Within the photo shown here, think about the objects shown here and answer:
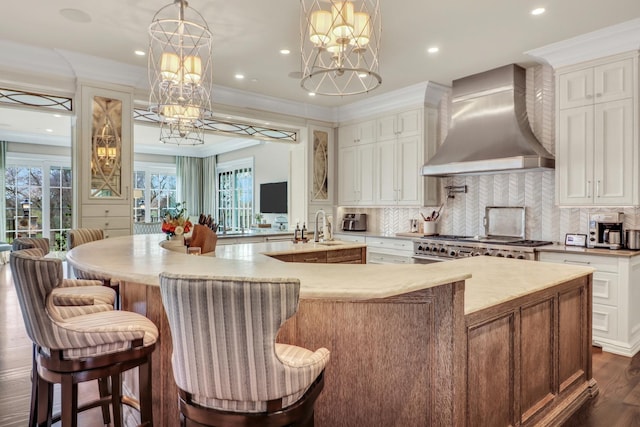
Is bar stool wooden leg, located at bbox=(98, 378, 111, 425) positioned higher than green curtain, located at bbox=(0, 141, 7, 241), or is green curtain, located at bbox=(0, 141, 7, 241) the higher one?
green curtain, located at bbox=(0, 141, 7, 241)

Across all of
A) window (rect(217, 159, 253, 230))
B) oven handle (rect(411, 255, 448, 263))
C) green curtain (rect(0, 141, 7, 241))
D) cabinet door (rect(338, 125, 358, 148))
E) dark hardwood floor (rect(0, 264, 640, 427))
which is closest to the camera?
dark hardwood floor (rect(0, 264, 640, 427))

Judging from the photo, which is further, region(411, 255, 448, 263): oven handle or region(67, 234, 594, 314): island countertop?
region(411, 255, 448, 263): oven handle

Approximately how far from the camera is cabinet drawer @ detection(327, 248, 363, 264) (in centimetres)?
405

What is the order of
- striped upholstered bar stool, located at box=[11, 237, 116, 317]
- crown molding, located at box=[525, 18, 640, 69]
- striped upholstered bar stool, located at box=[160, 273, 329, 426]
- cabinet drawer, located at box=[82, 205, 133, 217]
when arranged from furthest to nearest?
cabinet drawer, located at box=[82, 205, 133, 217]
crown molding, located at box=[525, 18, 640, 69]
striped upholstered bar stool, located at box=[11, 237, 116, 317]
striped upholstered bar stool, located at box=[160, 273, 329, 426]

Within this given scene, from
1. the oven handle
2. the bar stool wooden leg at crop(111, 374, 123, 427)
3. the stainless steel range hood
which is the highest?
the stainless steel range hood

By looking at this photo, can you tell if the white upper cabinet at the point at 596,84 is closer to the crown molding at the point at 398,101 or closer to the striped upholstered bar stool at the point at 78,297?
the crown molding at the point at 398,101

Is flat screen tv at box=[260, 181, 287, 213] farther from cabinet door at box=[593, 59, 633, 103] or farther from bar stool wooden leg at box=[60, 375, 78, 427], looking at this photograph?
bar stool wooden leg at box=[60, 375, 78, 427]

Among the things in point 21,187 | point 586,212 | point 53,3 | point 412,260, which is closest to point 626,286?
point 586,212

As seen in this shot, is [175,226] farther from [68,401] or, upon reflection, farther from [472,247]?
[472,247]

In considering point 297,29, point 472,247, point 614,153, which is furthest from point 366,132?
point 614,153

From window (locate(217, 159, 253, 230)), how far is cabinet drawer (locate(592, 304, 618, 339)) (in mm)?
7053

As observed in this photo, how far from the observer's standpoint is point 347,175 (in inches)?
255

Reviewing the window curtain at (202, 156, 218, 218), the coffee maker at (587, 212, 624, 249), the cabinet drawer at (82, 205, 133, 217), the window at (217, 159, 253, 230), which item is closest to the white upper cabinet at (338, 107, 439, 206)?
the coffee maker at (587, 212, 624, 249)

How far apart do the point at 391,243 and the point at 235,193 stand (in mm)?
5631
